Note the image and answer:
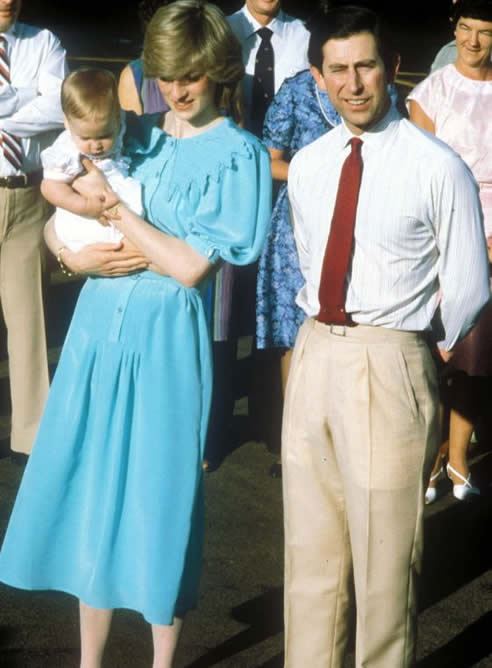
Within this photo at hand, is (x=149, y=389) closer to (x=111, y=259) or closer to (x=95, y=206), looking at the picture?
(x=111, y=259)

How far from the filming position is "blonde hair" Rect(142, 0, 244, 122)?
380 cm

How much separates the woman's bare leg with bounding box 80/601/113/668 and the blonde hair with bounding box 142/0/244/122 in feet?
5.66

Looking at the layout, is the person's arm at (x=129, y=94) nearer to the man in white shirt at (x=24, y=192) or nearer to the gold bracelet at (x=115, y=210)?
the man in white shirt at (x=24, y=192)

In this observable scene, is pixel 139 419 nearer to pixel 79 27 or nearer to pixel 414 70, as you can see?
pixel 414 70

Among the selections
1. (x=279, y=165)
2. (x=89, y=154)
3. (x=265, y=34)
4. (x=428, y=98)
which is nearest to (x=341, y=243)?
(x=89, y=154)

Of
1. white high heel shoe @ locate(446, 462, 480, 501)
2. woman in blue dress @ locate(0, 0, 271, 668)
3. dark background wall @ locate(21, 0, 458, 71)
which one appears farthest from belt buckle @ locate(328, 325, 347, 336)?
dark background wall @ locate(21, 0, 458, 71)

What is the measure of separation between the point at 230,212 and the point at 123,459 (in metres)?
0.85

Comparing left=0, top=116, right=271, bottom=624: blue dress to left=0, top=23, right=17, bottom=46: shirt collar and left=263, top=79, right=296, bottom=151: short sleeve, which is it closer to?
left=263, top=79, right=296, bottom=151: short sleeve

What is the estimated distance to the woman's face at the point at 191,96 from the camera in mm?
3846

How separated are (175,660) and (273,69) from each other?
325cm

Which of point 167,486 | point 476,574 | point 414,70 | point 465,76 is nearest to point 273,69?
point 465,76

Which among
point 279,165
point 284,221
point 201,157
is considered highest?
point 201,157

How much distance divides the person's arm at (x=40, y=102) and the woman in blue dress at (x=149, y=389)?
2114 millimetres

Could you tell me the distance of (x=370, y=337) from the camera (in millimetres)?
3635
